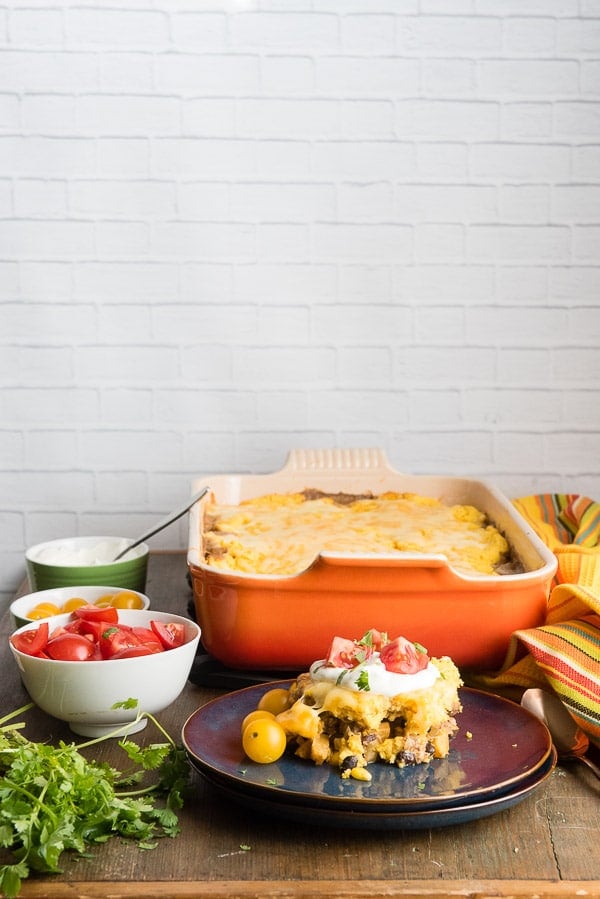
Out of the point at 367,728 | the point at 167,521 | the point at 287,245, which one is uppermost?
the point at 287,245

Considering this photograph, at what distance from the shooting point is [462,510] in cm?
197

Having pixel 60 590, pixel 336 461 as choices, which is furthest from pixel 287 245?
pixel 60 590

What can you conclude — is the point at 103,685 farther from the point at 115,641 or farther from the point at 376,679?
the point at 376,679

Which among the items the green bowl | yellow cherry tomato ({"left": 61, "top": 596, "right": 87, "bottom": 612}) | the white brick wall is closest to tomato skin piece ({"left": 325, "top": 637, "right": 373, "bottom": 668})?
yellow cherry tomato ({"left": 61, "top": 596, "right": 87, "bottom": 612})

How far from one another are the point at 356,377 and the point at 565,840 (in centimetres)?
150

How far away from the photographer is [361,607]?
1.47 meters

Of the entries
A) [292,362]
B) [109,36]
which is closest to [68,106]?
[109,36]

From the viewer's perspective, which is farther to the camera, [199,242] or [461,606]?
[199,242]

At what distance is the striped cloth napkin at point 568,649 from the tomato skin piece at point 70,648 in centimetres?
58

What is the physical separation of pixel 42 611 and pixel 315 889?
28.8 inches

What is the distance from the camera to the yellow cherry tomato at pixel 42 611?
158 centimetres

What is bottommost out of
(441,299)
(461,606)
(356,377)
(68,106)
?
(461,606)

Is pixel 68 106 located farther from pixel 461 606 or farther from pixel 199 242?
pixel 461 606

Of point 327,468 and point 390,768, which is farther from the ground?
point 327,468
